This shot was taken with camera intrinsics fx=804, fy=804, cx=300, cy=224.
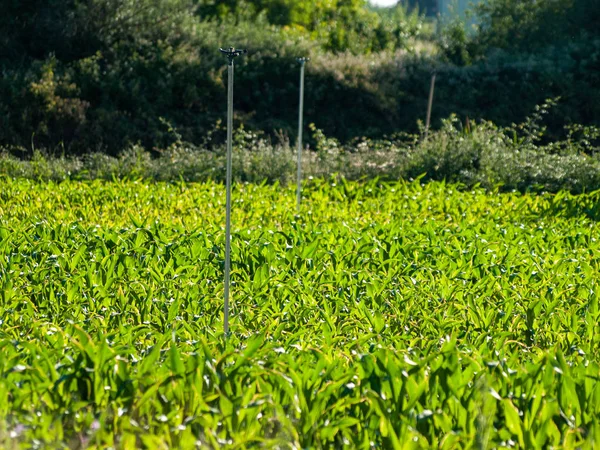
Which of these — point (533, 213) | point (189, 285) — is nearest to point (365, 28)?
point (533, 213)

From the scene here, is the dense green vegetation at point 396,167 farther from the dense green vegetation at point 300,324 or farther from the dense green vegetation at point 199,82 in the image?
the dense green vegetation at point 199,82

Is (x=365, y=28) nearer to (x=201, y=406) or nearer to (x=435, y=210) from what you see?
(x=435, y=210)

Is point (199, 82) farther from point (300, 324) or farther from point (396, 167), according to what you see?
point (300, 324)

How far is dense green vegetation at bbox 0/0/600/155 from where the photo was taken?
49.1ft

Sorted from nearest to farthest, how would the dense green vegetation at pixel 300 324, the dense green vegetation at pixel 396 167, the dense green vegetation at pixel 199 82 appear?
1. the dense green vegetation at pixel 300 324
2. the dense green vegetation at pixel 396 167
3. the dense green vegetation at pixel 199 82

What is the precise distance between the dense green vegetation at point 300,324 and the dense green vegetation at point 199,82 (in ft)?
21.5

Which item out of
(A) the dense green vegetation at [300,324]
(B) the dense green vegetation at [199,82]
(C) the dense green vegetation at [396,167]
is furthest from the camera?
(B) the dense green vegetation at [199,82]

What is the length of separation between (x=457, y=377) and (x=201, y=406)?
0.92 metres

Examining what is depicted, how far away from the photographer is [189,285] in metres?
4.75

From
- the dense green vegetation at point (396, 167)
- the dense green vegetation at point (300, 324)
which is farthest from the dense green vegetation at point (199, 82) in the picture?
the dense green vegetation at point (300, 324)

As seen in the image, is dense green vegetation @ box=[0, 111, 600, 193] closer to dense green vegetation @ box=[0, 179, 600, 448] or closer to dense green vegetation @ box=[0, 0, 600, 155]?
dense green vegetation @ box=[0, 179, 600, 448]

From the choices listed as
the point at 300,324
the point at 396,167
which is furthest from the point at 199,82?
the point at 300,324

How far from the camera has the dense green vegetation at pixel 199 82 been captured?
49.1ft

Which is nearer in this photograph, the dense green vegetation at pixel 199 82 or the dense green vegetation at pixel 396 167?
the dense green vegetation at pixel 396 167
